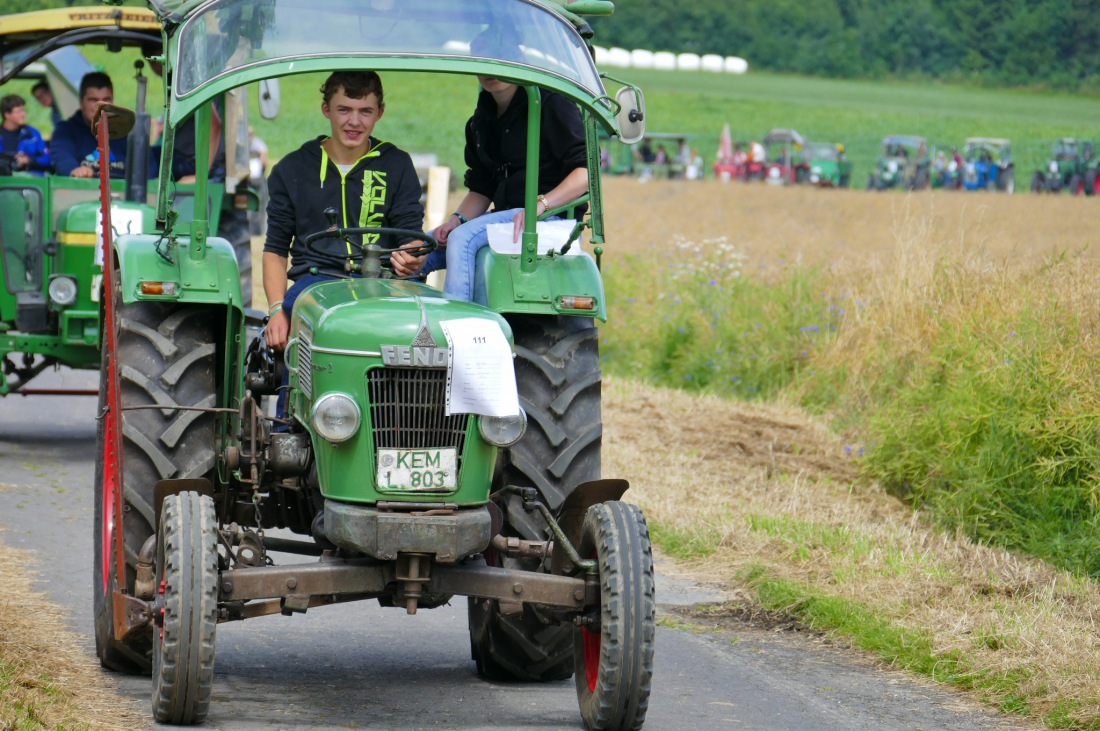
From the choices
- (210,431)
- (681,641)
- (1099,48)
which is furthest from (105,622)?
(1099,48)

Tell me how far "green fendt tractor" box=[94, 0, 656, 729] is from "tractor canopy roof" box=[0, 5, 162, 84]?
5380 millimetres

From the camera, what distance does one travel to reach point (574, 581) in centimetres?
506

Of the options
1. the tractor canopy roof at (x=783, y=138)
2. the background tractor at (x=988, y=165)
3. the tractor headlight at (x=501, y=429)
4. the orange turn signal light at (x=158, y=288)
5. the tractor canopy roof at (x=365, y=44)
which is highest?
the tractor canopy roof at (x=783, y=138)

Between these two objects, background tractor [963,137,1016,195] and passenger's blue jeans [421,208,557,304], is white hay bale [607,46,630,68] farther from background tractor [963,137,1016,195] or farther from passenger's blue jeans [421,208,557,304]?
passenger's blue jeans [421,208,557,304]

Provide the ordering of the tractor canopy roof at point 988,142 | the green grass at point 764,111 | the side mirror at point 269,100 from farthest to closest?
the tractor canopy roof at point 988,142
the green grass at point 764,111
the side mirror at point 269,100

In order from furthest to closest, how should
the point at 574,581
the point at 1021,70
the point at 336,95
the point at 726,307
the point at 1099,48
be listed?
the point at 1021,70
the point at 1099,48
the point at 726,307
the point at 336,95
the point at 574,581

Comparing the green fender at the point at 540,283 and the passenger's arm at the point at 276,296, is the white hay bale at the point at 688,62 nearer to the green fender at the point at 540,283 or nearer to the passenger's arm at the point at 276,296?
the passenger's arm at the point at 276,296

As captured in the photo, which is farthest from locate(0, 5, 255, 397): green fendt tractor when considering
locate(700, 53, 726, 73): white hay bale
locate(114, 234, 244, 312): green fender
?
locate(700, 53, 726, 73): white hay bale

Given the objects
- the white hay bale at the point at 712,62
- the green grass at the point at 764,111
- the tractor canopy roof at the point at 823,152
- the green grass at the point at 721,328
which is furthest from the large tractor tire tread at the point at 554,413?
the white hay bale at the point at 712,62

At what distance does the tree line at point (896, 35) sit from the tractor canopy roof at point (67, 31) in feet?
29.0

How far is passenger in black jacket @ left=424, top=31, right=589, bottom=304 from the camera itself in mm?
6062

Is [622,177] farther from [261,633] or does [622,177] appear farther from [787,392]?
[261,633]

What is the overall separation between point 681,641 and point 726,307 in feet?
23.6

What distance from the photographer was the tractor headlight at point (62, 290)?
34.8 ft
